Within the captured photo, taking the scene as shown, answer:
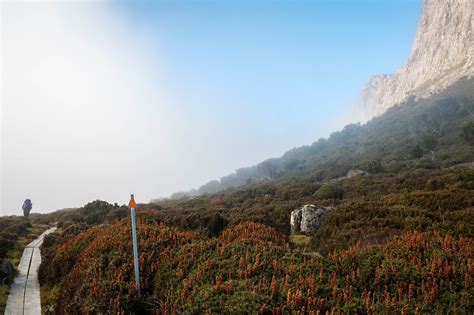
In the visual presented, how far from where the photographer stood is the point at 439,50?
420 ft

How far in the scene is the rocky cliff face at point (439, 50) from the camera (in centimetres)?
10713

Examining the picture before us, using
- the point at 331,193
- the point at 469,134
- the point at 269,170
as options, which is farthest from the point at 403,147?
the point at 331,193

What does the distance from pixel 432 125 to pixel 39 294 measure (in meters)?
77.3

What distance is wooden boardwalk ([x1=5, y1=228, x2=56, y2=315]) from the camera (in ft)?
29.7

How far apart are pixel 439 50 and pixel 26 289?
154462 millimetres

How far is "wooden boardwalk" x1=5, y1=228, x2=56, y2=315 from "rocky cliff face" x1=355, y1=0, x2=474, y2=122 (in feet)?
376

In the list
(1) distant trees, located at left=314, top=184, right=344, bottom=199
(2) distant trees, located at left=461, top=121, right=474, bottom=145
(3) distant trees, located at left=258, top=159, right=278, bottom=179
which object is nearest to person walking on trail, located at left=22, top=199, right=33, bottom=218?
(1) distant trees, located at left=314, top=184, right=344, bottom=199

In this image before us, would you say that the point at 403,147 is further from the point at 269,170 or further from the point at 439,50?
the point at 439,50

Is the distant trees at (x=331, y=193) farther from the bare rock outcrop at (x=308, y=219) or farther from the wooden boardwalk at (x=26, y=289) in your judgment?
the wooden boardwalk at (x=26, y=289)

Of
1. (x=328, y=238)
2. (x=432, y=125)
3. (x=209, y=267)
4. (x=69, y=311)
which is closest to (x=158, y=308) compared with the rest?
(x=209, y=267)

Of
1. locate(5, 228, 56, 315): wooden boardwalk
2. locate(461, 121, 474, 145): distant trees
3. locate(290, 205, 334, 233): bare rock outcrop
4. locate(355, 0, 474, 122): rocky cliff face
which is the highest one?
locate(355, 0, 474, 122): rocky cliff face

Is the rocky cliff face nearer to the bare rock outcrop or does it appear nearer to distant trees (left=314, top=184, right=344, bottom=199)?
distant trees (left=314, top=184, right=344, bottom=199)

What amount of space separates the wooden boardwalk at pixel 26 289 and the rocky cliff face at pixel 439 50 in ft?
376

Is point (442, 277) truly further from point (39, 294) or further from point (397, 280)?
point (39, 294)
